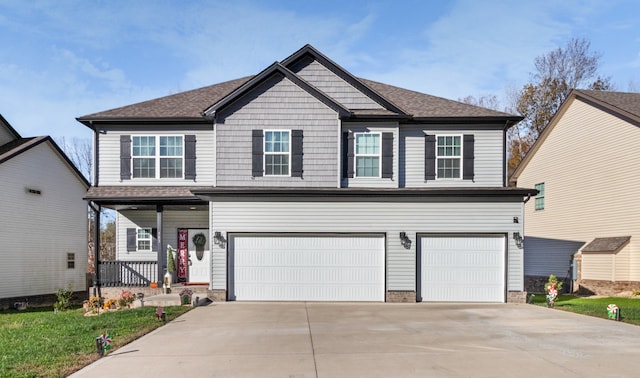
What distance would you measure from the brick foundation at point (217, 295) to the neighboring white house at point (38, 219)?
26.7ft

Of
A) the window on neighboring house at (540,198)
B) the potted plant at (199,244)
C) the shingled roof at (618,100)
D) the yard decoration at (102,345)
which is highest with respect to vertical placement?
the shingled roof at (618,100)

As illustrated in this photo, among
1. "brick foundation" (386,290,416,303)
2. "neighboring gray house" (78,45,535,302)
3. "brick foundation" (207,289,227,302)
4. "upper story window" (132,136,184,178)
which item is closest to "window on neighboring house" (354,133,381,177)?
"neighboring gray house" (78,45,535,302)

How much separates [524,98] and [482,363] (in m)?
30.9

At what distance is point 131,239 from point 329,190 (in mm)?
8025

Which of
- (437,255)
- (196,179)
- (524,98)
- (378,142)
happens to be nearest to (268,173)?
(196,179)

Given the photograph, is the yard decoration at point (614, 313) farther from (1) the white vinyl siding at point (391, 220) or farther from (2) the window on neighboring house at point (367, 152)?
(2) the window on neighboring house at point (367, 152)

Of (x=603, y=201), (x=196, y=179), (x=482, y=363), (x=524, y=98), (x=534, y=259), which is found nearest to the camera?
(x=482, y=363)

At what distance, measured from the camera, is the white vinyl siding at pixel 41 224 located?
17062 millimetres

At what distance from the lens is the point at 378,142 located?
15.8 m

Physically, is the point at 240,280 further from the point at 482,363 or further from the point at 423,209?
the point at 482,363

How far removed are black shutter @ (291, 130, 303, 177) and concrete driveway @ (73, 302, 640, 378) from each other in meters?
4.86

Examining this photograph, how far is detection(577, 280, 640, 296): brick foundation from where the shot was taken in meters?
17.9

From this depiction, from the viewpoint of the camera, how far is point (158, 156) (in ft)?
53.9

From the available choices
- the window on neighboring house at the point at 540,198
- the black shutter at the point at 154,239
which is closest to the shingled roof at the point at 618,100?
the window on neighboring house at the point at 540,198
